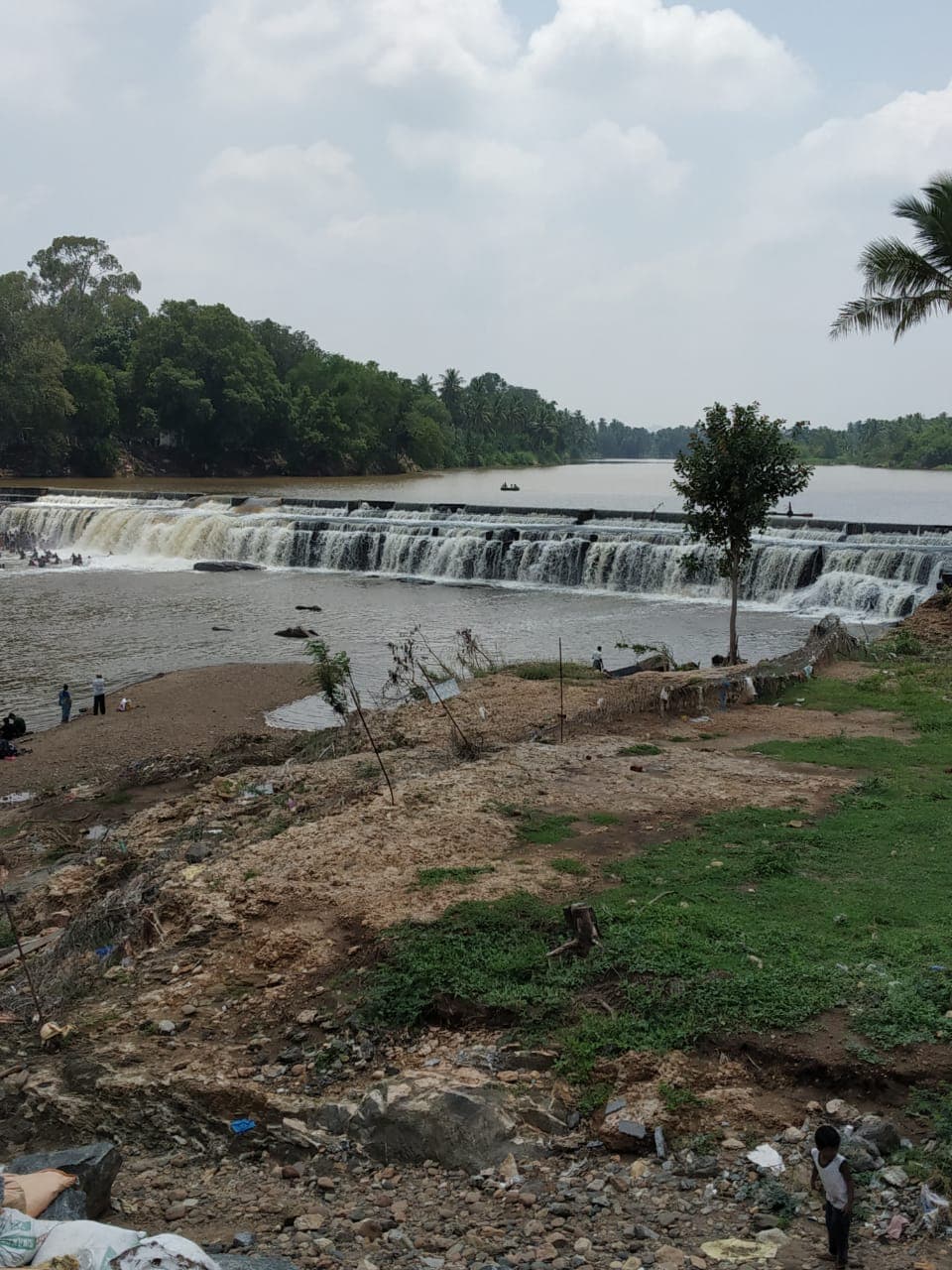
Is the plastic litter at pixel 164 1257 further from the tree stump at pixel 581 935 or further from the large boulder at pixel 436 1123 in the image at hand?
the tree stump at pixel 581 935

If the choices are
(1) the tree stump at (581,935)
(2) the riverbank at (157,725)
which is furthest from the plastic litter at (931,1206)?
(2) the riverbank at (157,725)

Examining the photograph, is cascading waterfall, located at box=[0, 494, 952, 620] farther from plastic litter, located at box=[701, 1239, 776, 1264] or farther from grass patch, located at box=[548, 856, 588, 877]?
plastic litter, located at box=[701, 1239, 776, 1264]

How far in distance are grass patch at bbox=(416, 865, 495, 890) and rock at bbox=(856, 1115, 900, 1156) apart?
338 centimetres

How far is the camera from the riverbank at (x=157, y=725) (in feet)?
47.6

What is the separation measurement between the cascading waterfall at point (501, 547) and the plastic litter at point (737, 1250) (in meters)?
19.9

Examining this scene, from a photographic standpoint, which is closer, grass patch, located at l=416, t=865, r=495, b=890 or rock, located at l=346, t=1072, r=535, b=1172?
rock, located at l=346, t=1072, r=535, b=1172

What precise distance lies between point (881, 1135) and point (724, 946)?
65.4 inches

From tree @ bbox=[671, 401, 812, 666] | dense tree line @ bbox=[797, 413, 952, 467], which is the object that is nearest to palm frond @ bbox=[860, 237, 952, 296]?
tree @ bbox=[671, 401, 812, 666]

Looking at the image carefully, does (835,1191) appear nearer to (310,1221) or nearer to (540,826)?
(310,1221)

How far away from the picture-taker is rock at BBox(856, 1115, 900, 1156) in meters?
4.80

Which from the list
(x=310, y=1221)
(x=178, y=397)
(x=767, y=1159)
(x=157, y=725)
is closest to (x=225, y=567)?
(x=157, y=725)

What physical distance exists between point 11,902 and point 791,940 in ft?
22.3

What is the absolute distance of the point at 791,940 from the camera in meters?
6.50

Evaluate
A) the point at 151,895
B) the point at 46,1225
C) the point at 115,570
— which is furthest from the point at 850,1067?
the point at 115,570
